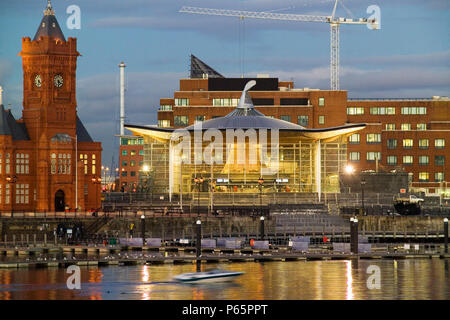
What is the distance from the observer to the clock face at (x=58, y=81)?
142 m

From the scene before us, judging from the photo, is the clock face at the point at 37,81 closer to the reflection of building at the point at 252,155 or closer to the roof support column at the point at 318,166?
the reflection of building at the point at 252,155

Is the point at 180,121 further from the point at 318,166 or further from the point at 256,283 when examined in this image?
the point at 256,283

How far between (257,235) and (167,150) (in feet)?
183

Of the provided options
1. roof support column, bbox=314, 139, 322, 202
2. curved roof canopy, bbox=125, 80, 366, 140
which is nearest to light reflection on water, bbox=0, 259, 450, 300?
curved roof canopy, bbox=125, 80, 366, 140

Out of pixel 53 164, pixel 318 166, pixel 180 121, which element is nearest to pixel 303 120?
pixel 180 121

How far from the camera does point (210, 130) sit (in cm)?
16388

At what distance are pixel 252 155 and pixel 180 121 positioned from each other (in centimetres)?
3209

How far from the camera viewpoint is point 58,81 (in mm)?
142750

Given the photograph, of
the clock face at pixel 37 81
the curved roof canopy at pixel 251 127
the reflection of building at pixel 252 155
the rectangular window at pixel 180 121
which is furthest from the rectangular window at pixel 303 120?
the clock face at pixel 37 81

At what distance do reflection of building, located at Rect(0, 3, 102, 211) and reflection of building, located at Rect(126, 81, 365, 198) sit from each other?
2400cm
